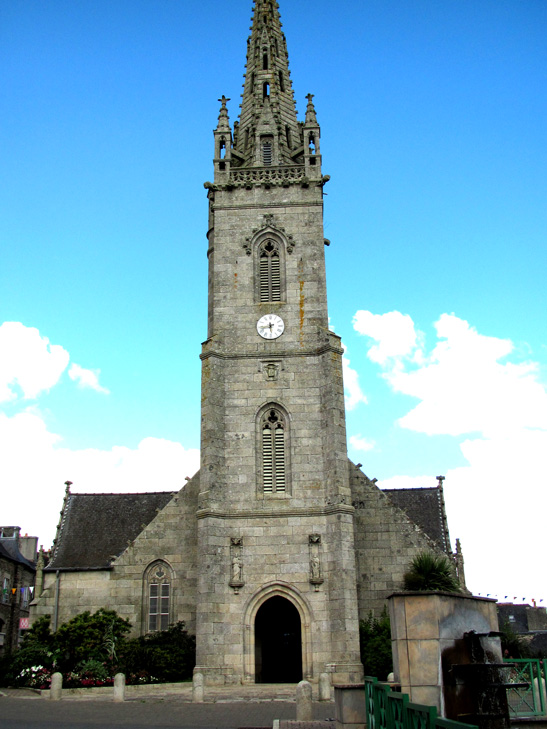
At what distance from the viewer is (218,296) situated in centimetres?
2917

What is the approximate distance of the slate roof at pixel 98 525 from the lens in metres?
31.4

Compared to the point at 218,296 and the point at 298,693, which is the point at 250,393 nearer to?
the point at 218,296

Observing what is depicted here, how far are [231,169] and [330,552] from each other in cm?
1707

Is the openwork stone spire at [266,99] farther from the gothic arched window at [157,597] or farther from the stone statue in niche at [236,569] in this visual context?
the gothic arched window at [157,597]

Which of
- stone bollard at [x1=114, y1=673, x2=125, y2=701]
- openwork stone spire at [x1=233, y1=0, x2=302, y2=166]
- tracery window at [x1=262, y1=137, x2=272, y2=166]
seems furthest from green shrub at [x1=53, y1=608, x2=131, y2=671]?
tracery window at [x1=262, y1=137, x2=272, y2=166]

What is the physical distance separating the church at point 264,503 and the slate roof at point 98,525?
0.41ft

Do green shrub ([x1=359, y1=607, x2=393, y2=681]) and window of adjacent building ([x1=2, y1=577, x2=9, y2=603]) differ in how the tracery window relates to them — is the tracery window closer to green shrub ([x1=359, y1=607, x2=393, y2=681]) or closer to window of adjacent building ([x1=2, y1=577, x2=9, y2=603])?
green shrub ([x1=359, y1=607, x2=393, y2=681])

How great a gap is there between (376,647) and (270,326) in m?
12.6

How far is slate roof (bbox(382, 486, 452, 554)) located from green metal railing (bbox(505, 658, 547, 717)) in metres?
20.4

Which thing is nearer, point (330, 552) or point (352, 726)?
point (352, 726)

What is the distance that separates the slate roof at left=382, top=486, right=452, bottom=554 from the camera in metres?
34.6

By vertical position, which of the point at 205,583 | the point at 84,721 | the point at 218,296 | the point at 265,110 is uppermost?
the point at 265,110

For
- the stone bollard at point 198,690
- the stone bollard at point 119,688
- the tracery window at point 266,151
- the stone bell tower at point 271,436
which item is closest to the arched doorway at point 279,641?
the stone bell tower at point 271,436

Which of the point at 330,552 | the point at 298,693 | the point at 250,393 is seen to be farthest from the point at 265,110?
the point at 298,693
